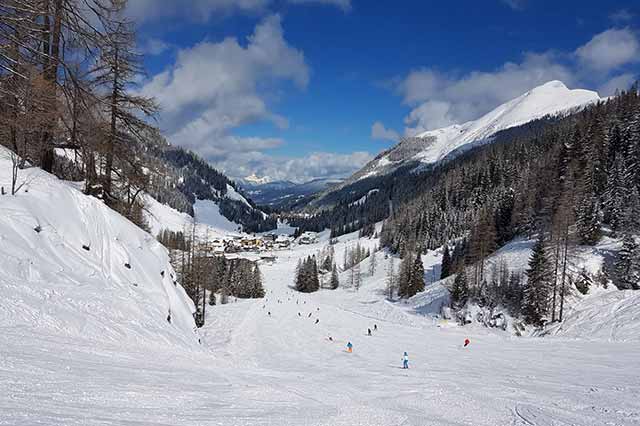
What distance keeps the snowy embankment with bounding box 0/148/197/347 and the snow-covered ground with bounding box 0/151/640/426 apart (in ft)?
0.15

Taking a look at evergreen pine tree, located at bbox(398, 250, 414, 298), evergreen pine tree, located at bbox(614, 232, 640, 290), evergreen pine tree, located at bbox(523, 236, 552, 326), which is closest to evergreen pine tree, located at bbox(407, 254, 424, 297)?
evergreen pine tree, located at bbox(398, 250, 414, 298)

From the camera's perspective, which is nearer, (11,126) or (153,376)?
(153,376)

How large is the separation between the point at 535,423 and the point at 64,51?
14.0 m

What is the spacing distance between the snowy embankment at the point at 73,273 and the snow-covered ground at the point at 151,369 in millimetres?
45

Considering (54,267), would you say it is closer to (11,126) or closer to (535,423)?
(11,126)

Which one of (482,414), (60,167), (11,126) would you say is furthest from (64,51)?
(482,414)

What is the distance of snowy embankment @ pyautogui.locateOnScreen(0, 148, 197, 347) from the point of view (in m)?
8.24

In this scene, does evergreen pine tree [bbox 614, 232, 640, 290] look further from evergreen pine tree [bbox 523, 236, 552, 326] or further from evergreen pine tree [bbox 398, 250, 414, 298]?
evergreen pine tree [bbox 398, 250, 414, 298]

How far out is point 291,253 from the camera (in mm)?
190625

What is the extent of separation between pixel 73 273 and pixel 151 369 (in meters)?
5.41

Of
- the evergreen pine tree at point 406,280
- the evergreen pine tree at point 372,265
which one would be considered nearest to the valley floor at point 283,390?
the evergreen pine tree at point 406,280

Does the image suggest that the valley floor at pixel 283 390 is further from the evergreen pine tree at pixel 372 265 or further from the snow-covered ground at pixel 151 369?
the evergreen pine tree at pixel 372 265

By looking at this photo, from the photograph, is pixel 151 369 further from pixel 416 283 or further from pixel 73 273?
pixel 416 283

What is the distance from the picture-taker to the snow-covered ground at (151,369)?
5137 millimetres
